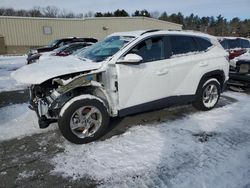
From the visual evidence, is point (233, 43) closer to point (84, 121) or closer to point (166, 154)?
point (166, 154)

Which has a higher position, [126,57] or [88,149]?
[126,57]

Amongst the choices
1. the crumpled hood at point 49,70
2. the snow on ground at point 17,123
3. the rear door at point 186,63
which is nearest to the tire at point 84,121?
the crumpled hood at point 49,70

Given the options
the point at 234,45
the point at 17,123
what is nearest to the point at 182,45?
the point at 17,123

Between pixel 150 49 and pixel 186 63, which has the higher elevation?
pixel 150 49

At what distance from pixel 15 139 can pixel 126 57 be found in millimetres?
2522

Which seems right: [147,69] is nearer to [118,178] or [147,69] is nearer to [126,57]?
[126,57]

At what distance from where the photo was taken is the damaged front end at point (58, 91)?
449 cm

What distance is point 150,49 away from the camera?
17.3 feet

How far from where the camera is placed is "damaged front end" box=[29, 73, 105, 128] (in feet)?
14.7

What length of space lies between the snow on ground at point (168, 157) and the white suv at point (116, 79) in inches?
19.2

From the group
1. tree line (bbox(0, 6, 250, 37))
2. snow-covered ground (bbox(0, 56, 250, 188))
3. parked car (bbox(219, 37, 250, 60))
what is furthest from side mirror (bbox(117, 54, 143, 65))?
tree line (bbox(0, 6, 250, 37))

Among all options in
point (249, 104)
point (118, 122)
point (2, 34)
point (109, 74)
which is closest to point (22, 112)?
point (118, 122)

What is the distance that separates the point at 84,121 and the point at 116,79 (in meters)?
0.92

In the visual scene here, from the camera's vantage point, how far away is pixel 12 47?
28469 mm
